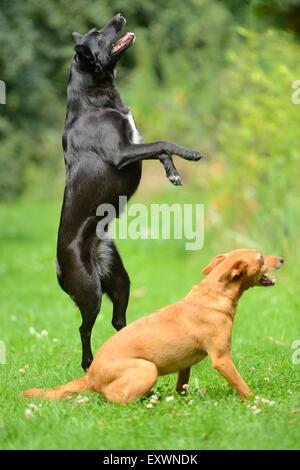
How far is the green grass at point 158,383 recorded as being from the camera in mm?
4312

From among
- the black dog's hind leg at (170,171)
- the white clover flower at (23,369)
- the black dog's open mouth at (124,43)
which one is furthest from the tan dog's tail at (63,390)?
the black dog's open mouth at (124,43)

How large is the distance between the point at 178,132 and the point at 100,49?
11082mm

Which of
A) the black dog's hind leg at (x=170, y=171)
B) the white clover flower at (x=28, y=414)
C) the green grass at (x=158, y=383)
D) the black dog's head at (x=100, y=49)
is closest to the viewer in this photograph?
the green grass at (x=158, y=383)

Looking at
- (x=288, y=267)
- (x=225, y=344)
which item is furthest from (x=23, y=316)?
(x=225, y=344)

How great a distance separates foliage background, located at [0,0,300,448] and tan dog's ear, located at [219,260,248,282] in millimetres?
766

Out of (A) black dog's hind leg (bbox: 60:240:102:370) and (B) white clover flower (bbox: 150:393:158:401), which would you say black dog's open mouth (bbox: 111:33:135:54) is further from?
(B) white clover flower (bbox: 150:393:158:401)

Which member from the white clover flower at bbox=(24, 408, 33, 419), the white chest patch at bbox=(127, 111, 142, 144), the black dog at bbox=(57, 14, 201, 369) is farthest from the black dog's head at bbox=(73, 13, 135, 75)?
the white clover flower at bbox=(24, 408, 33, 419)

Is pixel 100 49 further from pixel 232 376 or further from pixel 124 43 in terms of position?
pixel 232 376

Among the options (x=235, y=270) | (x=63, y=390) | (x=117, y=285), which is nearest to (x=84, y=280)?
(x=117, y=285)

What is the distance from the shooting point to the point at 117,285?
5.76 meters

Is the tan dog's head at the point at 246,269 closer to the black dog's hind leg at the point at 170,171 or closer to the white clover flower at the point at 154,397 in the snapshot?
the black dog's hind leg at the point at 170,171

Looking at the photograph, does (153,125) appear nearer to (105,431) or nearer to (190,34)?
(190,34)

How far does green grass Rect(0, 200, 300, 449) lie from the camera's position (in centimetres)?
431

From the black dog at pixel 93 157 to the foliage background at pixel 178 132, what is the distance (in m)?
0.91
